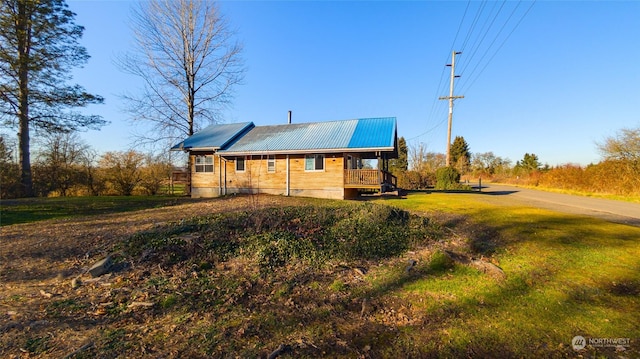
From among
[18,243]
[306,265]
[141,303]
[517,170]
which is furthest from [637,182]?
[18,243]

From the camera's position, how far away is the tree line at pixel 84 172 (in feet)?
65.2

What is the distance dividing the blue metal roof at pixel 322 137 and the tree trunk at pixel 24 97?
11847 millimetres

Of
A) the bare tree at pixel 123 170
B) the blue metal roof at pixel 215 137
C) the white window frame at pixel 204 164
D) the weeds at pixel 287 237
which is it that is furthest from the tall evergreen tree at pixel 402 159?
the weeds at pixel 287 237

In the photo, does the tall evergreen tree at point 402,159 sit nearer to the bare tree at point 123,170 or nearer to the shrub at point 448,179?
the shrub at point 448,179

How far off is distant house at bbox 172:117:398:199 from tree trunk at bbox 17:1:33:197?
877cm

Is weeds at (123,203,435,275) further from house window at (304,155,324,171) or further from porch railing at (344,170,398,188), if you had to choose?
house window at (304,155,324,171)

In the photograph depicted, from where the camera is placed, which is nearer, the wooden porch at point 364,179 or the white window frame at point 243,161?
the wooden porch at point 364,179

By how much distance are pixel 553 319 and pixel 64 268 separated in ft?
25.1

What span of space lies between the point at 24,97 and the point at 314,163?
1806 cm

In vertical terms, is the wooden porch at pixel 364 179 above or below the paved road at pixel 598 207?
above

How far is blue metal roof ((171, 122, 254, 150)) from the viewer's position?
19562 millimetres

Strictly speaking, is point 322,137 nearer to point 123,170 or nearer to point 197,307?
point 197,307

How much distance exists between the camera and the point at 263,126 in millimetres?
22078

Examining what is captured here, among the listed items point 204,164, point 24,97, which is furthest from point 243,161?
point 24,97
